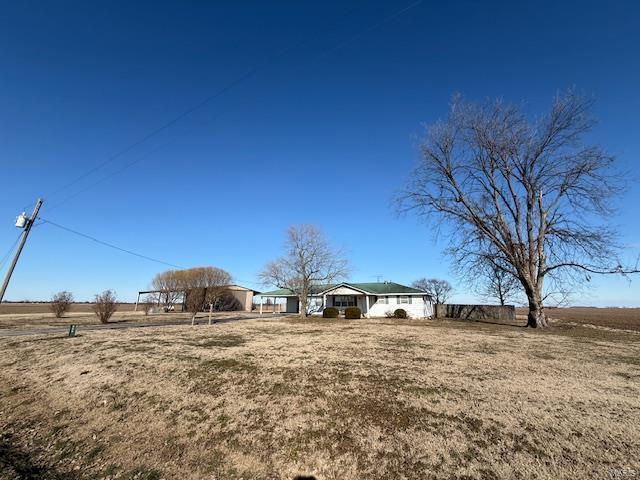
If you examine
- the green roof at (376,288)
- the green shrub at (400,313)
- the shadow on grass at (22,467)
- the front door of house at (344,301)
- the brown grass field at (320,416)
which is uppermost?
the green roof at (376,288)

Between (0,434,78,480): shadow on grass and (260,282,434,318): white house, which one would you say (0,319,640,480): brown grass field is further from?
(260,282,434,318): white house

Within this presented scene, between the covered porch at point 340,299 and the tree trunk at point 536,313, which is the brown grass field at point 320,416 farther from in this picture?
the covered porch at point 340,299

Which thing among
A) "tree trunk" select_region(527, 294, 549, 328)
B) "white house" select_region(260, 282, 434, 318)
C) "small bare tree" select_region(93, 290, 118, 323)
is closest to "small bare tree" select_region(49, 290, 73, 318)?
"small bare tree" select_region(93, 290, 118, 323)

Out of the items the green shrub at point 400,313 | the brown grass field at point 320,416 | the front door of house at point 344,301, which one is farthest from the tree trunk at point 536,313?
the front door of house at point 344,301

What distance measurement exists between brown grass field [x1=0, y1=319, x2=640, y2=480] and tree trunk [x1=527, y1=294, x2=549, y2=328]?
12.2 metres

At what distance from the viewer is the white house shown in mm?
36156

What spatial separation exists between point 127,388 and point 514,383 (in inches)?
373

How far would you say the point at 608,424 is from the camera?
543cm

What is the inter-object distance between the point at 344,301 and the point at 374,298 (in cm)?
386

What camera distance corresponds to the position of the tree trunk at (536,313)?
21656 millimetres

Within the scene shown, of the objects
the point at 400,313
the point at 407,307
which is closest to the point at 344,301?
the point at 407,307

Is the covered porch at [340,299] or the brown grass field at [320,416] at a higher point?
the covered porch at [340,299]

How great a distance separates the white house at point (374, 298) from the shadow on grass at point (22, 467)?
108 feet

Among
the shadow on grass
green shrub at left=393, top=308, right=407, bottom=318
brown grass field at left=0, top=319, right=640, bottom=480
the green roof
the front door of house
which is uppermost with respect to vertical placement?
the green roof
